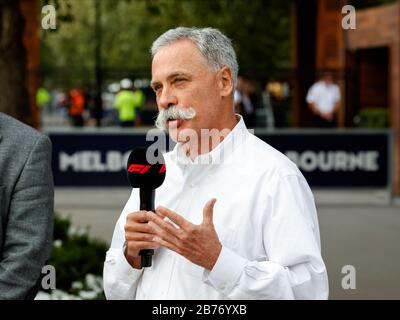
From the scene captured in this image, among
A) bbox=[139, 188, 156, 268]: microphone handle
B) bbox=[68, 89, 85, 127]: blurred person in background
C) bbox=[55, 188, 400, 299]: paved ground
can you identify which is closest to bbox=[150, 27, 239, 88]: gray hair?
bbox=[139, 188, 156, 268]: microphone handle

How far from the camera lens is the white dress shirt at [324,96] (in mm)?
18719

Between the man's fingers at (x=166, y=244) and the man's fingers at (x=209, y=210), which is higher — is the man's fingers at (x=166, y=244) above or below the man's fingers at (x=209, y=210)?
below

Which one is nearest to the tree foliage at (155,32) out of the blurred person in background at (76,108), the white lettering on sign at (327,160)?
the blurred person in background at (76,108)

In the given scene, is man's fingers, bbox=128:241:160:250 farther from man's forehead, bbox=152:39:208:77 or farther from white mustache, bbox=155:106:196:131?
man's forehead, bbox=152:39:208:77

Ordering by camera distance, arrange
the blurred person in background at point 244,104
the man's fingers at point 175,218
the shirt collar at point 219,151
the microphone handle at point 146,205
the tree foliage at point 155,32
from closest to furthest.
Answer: the man's fingers at point 175,218, the microphone handle at point 146,205, the shirt collar at point 219,151, the blurred person in background at point 244,104, the tree foliage at point 155,32

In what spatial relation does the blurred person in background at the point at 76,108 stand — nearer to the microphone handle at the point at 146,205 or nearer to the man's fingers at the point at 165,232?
the microphone handle at the point at 146,205

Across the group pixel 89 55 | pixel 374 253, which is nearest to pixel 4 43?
pixel 374 253

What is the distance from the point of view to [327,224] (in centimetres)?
1203

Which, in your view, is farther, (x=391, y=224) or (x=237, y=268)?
(x=391, y=224)

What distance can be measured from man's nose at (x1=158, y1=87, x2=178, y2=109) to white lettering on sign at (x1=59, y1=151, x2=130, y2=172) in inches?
413

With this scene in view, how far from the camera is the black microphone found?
254 cm

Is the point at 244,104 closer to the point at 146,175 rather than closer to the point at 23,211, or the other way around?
the point at 23,211
